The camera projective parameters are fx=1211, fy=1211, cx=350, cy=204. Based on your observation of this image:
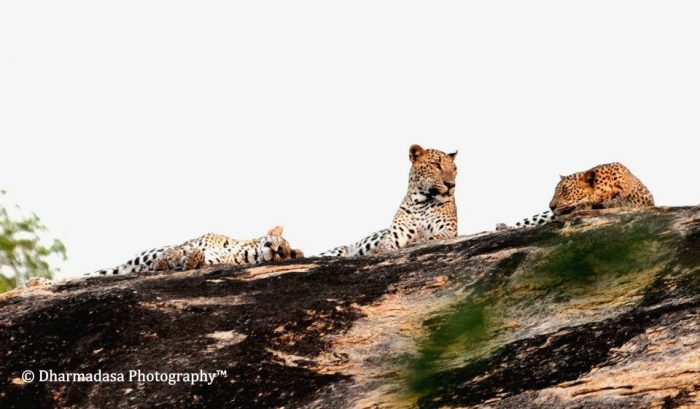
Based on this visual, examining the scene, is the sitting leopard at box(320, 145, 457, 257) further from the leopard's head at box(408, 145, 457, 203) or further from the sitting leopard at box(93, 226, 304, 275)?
the sitting leopard at box(93, 226, 304, 275)

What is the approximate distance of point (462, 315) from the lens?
2.41m

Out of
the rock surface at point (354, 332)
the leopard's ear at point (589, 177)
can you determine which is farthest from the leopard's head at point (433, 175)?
the rock surface at point (354, 332)

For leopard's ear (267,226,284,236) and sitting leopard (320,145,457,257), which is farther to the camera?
sitting leopard (320,145,457,257)

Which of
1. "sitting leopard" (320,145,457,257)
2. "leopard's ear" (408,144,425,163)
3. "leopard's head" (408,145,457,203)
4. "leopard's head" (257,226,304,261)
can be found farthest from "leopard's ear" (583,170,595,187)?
"leopard's head" (257,226,304,261)

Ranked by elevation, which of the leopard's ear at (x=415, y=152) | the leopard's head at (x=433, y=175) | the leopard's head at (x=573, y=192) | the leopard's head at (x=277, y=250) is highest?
the leopard's ear at (x=415, y=152)

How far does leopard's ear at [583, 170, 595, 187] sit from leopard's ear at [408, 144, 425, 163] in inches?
122

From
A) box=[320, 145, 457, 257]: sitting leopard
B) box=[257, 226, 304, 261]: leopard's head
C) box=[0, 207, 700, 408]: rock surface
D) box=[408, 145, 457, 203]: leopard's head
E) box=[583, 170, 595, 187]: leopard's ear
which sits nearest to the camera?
box=[0, 207, 700, 408]: rock surface

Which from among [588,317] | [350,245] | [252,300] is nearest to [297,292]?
[252,300]

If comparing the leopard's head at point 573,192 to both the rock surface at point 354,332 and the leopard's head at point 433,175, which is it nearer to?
the leopard's head at point 433,175

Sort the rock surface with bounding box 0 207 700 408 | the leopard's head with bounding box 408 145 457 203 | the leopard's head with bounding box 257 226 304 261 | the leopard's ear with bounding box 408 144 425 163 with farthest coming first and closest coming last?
the leopard's ear with bounding box 408 144 425 163 < the leopard's head with bounding box 408 145 457 203 < the leopard's head with bounding box 257 226 304 261 < the rock surface with bounding box 0 207 700 408

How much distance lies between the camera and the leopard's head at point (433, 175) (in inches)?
667

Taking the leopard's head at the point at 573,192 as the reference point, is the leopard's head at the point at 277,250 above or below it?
below

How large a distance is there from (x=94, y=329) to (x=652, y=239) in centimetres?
730

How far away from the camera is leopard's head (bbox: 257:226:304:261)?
43.2ft
